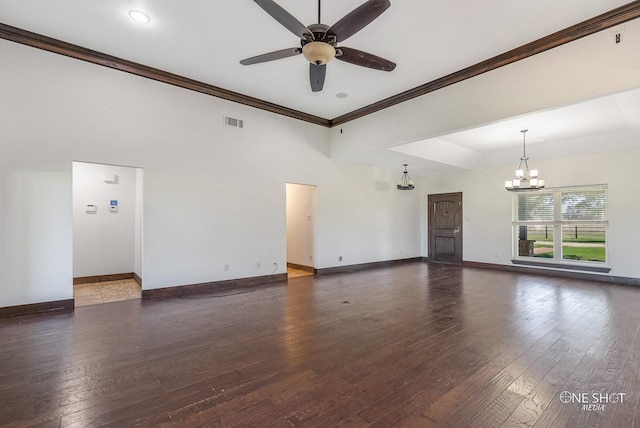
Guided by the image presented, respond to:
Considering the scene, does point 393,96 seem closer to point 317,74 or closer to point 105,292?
point 317,74

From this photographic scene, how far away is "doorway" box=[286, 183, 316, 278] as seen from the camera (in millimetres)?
7262

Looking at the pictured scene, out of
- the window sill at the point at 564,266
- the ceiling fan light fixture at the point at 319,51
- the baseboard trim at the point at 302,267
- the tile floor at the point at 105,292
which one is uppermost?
the ceiling fan light fixture at the point at 319,51

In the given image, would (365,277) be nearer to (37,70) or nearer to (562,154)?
(562,154)

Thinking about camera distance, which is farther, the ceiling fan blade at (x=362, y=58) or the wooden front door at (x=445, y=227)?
the wooden front door at (x=445, y=227)

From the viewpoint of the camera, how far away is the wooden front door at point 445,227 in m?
9.04

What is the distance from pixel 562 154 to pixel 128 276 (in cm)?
1050

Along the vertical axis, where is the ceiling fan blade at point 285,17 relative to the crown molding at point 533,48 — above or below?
below

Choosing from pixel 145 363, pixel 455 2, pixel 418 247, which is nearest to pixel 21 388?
pixel 145 363

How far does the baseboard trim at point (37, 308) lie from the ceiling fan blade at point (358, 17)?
4.93 m

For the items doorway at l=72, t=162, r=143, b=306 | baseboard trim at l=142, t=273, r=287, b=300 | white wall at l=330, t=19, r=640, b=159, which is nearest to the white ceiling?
white wall at l=330, t=19, r=640, b=159

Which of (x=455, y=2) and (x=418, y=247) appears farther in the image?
(x=418, y=247)

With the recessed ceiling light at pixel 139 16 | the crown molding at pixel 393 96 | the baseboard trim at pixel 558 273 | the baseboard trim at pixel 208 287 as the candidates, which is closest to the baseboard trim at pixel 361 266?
the baseboard trim at pixel 208 287

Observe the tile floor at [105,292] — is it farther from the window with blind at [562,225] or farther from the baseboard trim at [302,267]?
the window with blind at [562,225]

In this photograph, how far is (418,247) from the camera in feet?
32.2
